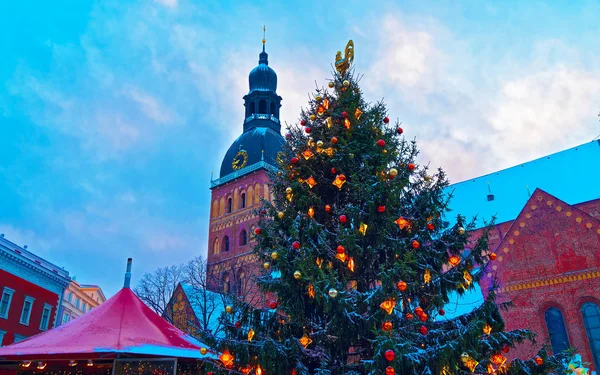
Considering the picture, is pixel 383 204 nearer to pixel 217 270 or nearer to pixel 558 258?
pixel 558 258

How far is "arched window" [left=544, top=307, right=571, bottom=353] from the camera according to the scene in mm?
17750

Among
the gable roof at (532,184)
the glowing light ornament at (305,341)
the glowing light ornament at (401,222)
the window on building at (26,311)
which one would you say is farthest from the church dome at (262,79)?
the glowing light ornament at (305,341)

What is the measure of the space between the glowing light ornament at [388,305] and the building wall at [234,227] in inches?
1238

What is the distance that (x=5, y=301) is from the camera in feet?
81.0

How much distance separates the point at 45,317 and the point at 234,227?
722 inches

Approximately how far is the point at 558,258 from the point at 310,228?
1489cm

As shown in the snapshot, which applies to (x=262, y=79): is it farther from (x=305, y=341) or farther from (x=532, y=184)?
(x=305, y=341)

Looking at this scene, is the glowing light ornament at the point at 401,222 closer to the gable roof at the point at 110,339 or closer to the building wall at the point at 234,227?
the gable roof at the point at 110,339

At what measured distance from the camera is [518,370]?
7.06 m

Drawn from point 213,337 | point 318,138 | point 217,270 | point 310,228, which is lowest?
point 213,337

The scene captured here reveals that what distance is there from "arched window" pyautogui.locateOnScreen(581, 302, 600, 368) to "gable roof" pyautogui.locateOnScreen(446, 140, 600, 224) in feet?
30.9

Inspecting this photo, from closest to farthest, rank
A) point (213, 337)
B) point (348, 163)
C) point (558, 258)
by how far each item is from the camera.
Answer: point (213, 337) → point (348, 163) → point (558, 258)

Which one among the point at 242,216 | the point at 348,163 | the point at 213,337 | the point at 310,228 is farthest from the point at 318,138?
the point at 242,216

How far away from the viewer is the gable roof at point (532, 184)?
87.8 ft
